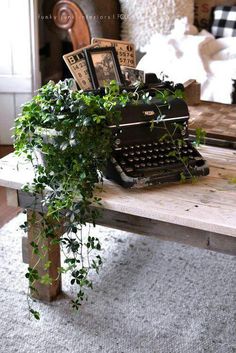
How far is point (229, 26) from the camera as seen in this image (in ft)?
10.5

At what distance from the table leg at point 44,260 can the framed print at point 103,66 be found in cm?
45

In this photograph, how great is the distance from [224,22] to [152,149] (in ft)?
6.16

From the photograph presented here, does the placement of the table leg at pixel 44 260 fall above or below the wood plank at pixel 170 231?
below

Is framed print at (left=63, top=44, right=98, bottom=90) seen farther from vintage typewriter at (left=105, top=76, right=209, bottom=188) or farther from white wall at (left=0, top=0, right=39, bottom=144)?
white wall at (left=0, top=0, right=39, bottom=144)

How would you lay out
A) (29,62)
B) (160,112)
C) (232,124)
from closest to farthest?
1. (160,112)
2. (232,124)
3. (29,62)

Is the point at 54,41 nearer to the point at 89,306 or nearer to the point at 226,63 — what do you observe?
the point at 226,63

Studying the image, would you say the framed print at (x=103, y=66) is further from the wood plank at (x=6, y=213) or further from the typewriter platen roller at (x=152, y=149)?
the wood plank at (x=6, y=213)

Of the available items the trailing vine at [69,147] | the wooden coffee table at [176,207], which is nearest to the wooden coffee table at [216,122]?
the wooden coffee table at [176,207]

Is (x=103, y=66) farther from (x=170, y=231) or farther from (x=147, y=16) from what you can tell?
(x=147, y=16)

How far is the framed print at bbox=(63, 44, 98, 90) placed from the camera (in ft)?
5.54

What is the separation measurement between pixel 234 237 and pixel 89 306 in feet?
2.07

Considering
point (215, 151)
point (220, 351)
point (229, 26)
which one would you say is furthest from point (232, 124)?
point (229, 26)

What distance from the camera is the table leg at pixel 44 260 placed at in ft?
5.41

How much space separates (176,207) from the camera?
1425 mm
